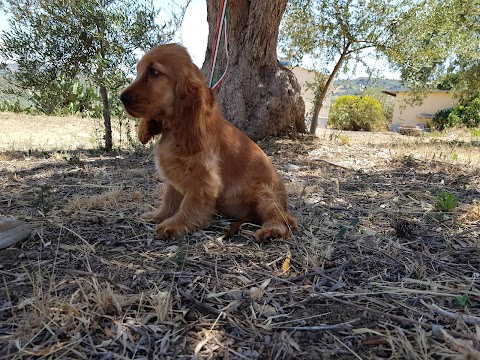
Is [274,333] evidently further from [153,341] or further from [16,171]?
[16,171]

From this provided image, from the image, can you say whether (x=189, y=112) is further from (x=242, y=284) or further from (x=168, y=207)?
(x=242, y=284)

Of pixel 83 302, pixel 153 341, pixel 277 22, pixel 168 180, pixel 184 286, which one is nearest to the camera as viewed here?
pixel 153 341

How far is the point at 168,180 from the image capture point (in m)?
2.68

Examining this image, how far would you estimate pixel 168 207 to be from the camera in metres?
2.91

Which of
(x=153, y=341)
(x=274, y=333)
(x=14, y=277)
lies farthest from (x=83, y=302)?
(x=274, y=333)

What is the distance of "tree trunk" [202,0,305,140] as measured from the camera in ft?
19.9

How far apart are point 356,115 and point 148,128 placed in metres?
19.4

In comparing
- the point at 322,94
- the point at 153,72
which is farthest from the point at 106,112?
the point at 322,94

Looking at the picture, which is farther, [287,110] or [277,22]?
[287,110]

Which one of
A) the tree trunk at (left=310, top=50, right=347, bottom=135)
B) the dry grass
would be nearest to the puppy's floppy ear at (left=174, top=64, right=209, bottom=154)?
the dry grass

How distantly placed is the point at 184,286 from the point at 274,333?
0.56 metres

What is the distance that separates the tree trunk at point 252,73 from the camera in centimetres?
605

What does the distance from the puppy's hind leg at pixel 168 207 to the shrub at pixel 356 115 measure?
62.5ft

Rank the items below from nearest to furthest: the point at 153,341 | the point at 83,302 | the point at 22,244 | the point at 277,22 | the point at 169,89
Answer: the point at 153,341 < the point at 83,302 < the point at 22,244 < the point at 169,89 < the point at 277,22
